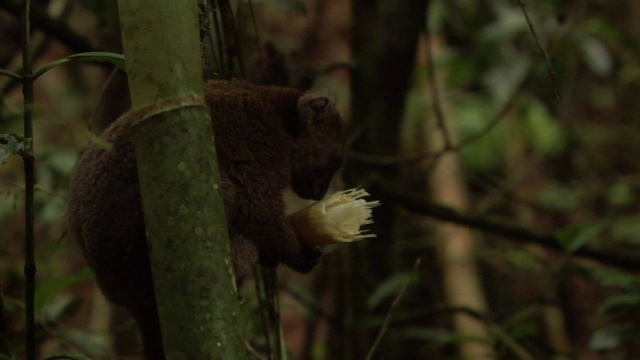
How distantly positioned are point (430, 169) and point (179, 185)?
276 cm

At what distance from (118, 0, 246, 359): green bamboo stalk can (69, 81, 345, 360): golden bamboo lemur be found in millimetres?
748

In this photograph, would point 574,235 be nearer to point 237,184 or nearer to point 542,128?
point 237,184

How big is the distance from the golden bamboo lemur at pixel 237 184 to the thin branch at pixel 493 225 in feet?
2.59

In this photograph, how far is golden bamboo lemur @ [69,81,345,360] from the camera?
7.59 feet

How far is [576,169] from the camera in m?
7.37

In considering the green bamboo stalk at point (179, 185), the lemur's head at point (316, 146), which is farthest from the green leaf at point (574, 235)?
the green bamboo stalk at point (179, 185)

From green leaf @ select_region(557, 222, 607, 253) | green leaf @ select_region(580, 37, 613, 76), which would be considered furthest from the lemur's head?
green leaf @ select_region(580, 37, 613, 76)

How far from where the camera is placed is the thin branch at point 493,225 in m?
3.72

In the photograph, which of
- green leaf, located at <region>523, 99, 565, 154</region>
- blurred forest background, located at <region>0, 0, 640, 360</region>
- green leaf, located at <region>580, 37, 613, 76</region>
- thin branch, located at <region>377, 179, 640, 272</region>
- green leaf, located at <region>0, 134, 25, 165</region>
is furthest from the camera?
green leaf, located at <region>523, 99, 565, 154</region>

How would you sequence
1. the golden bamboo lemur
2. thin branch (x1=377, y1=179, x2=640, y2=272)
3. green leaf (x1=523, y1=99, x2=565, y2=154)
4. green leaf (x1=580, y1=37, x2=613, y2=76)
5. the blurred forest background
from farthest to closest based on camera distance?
Answer: green leaf (x1=523, y1=99, x2=565, y2=154) → green leaf (x1=580, y1=37, x2=613, y2=76) → thin branch (x1=377, y1=179, x2=640, y2=272) → the blurred forest background → the golden bamboo lemur

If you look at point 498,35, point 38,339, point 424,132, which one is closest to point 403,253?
point 424,132

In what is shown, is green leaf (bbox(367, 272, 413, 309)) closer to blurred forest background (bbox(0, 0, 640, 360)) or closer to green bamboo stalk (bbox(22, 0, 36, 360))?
blurred forest background (bbox(0, 0, 640, 360))

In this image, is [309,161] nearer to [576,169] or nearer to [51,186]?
[51,186]

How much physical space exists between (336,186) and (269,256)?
1.55 m
